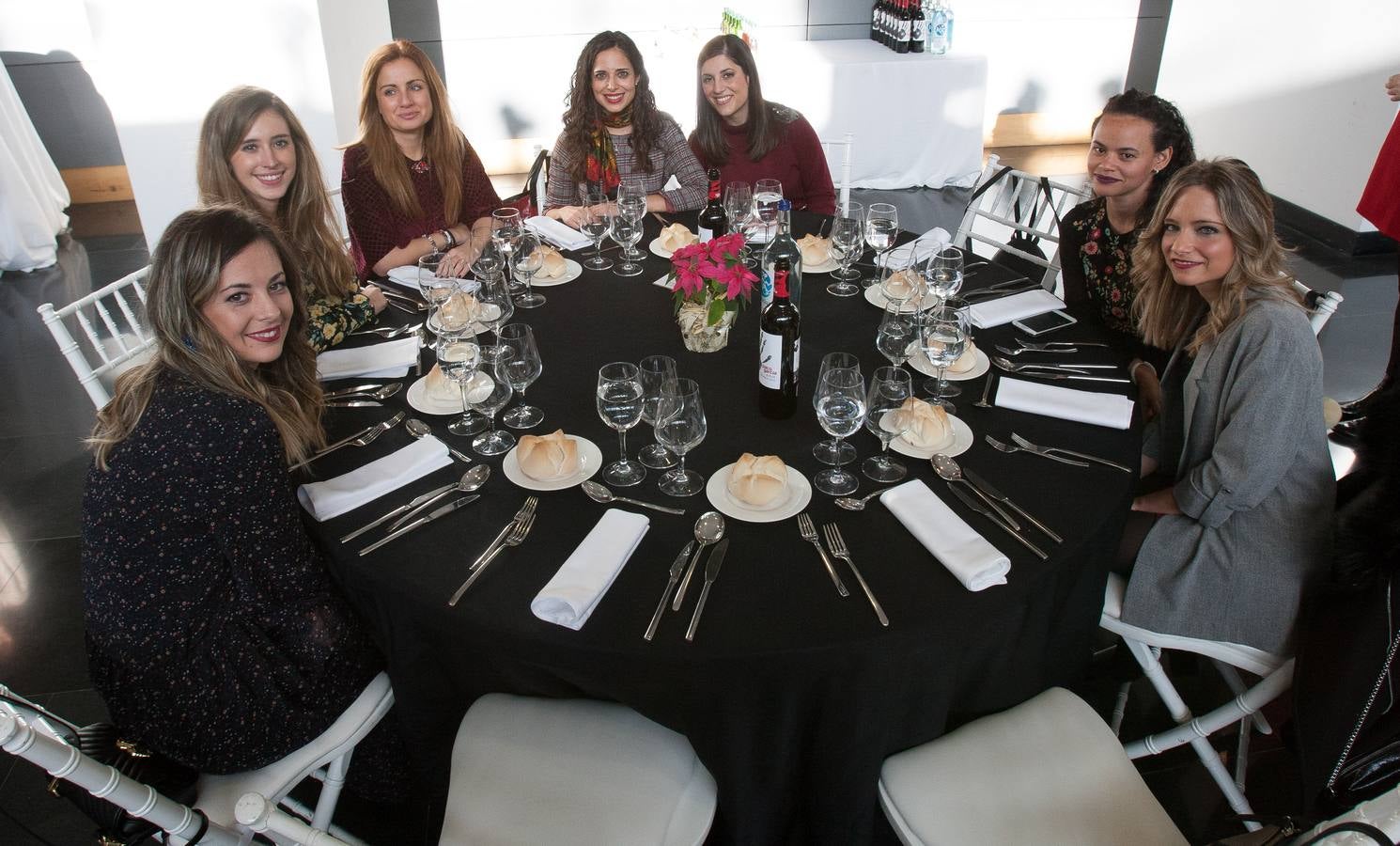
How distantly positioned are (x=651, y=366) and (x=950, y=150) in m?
4.55

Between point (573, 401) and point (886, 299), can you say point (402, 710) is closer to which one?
point (573, 401)

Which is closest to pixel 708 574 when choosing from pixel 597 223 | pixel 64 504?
pixel 597 223

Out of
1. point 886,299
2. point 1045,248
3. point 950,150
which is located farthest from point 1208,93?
point 886,299

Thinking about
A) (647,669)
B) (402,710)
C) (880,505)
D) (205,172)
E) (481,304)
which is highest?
(205,172)

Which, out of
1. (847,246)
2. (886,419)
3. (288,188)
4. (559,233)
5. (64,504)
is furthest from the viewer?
(64,504)

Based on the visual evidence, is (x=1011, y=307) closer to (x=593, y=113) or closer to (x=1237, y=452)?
(x=1237, y=452)

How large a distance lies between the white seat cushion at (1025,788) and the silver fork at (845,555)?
1.05ft

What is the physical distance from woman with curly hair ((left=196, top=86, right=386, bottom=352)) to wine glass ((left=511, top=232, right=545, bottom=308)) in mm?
362

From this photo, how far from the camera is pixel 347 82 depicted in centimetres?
457

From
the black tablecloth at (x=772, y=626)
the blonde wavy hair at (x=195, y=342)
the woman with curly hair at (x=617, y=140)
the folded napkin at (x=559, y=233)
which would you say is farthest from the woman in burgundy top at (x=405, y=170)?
the black tablecloth at (x=772, y=626)

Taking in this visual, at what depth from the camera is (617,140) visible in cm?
333

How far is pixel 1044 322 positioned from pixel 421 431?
4.85 feet

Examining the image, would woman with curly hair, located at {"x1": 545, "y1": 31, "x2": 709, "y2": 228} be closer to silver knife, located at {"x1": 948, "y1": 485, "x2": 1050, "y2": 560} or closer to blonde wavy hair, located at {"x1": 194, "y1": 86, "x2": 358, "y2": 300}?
blonde wavy hair, located at {"x1": 194, "y1": 86, "x2": 358, "y2": 300}

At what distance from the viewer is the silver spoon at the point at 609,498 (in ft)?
5.10
